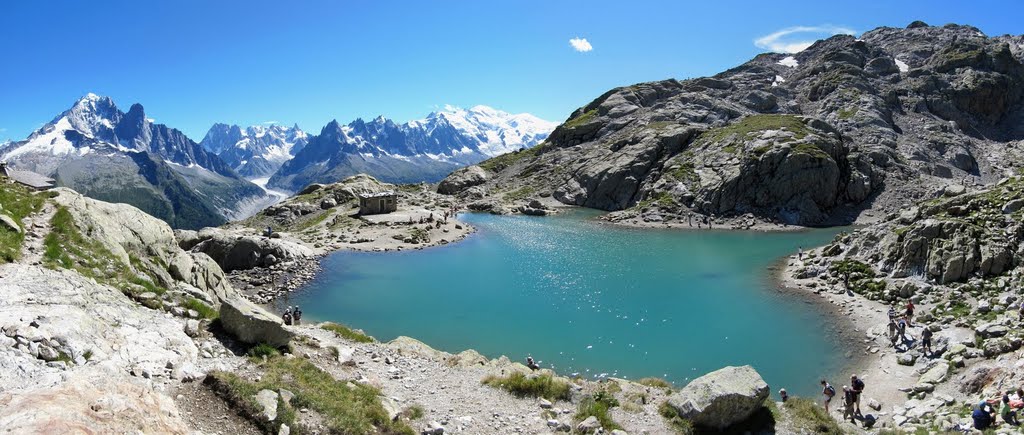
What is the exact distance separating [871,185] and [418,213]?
3969 inches

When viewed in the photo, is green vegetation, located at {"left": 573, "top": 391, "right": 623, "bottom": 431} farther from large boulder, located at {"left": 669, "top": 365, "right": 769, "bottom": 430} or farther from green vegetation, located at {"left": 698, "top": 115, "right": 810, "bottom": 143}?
green vegetation, located at {"left": 698, "top": 115, "right": 810, "bottom": 143}

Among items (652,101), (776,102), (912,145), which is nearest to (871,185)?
(912,145)

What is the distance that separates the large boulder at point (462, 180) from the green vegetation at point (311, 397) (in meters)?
138

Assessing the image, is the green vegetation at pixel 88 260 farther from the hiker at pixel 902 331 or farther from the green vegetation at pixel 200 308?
the hiker at pixel 902 331

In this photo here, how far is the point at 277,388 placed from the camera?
718 inches

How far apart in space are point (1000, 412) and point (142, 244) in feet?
145

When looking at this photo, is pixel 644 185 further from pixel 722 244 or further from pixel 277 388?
pixel 277 388

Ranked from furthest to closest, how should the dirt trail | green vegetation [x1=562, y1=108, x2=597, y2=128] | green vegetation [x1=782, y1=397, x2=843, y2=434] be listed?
green vegetation [x1=562, y1=108, x2=597, y2=128], green vegetation [x1=782, y1=397, x2=843, y2=434], the dirt trail

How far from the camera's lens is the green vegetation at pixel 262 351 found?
22016 mm

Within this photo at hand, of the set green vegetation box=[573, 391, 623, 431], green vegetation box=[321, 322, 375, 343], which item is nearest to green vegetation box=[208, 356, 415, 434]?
green vegetation box=[573, 391, 623, 431]

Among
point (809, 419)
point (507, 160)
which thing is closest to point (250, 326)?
point (809, 419)

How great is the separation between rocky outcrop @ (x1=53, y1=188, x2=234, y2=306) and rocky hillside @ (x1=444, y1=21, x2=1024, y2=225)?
3663 inches

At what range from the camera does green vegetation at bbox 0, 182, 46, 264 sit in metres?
21.9

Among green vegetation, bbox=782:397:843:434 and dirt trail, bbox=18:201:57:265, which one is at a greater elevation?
dirt trail, bbox=18:201:57:265
